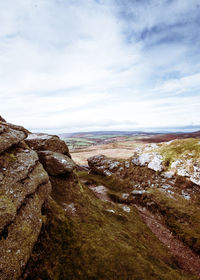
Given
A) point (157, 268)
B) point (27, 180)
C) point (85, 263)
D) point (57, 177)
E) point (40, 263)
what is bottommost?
point (157, 268)

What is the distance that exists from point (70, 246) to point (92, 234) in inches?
74.8

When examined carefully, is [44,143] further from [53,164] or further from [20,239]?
[20,239]

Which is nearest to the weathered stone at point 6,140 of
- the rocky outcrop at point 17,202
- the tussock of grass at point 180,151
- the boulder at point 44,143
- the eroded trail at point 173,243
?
the rocky outcrop at point 17,202

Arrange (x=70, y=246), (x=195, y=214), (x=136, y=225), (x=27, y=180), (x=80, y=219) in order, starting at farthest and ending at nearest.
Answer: (x=195, y=214) < (x=136, y=225) < (x=80, y=219) < (x=27, y=180) < (x=70, y=246)

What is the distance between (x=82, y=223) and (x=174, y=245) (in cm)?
1027

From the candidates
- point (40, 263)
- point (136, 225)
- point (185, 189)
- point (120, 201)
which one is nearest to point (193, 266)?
point (136, 225)

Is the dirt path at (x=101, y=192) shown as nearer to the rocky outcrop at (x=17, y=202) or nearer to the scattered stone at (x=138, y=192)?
the scattered stone at (x=138, y=192)

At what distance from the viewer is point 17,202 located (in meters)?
7.38

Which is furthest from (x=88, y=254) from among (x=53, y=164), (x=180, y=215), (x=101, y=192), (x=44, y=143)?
(x=101, y=192)

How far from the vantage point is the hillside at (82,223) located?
6.95 meters

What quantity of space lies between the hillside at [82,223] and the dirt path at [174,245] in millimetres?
82

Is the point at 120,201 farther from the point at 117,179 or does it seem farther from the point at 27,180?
the point at 27,180

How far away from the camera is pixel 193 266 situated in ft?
38.0

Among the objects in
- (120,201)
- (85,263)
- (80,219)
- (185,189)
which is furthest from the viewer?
(120,201)
